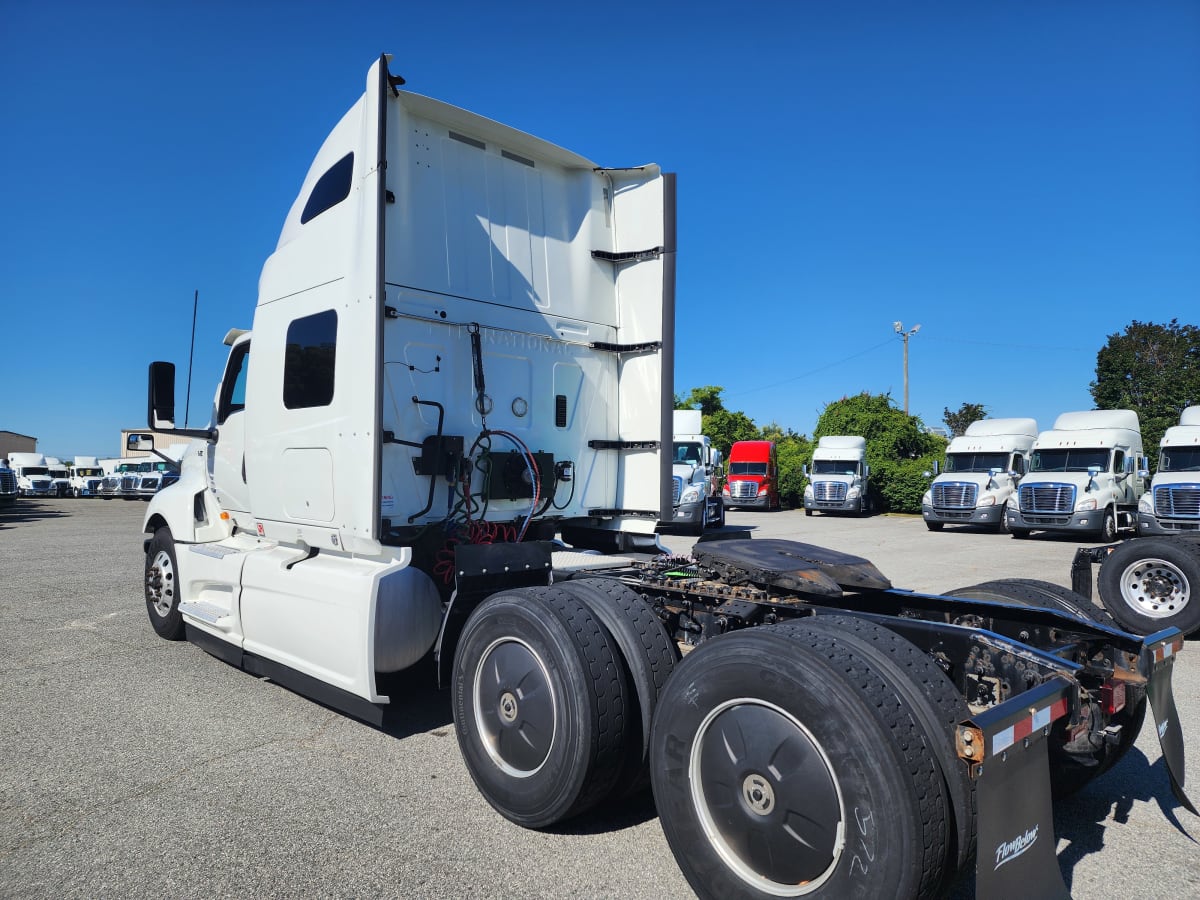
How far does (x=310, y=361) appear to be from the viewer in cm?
479

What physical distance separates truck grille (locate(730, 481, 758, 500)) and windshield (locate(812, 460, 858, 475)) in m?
3.56

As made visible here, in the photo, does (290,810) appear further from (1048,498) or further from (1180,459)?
(1048,498)

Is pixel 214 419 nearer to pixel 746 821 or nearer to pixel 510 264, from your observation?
pixel 510 264

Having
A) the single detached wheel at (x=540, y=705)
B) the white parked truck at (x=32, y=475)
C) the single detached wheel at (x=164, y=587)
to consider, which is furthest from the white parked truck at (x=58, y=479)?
the single detached wheel at (x=540, y=705)

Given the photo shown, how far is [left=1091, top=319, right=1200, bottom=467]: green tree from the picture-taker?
3438 centimetres

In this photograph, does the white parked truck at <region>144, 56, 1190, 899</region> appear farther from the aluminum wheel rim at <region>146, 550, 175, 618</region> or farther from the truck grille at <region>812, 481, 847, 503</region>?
the truck grille at <region>812, 481, 847, 503</region>

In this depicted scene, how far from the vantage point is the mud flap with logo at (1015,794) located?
6.87 ft

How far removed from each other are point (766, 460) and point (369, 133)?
1103 inches

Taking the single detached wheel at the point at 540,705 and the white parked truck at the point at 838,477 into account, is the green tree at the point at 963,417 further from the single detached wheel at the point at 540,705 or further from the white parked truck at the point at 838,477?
the single detached wheel at the point at 540,705

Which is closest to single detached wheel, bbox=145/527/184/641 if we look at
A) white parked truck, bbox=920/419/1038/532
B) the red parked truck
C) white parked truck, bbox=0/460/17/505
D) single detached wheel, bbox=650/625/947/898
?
single detached wheel, bbox=650/625/947/898

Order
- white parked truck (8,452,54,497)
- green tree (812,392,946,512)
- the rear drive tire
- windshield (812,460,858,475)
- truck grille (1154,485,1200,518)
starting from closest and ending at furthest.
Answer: the rear drive tire, truck grille (1154,485,1200,518), windshield (812,460,858,475), green tree (812,392,946,512), white parked truck (8,452,54,497)

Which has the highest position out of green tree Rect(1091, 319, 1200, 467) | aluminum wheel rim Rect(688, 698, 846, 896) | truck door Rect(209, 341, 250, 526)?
green tree Rect(1091, 319, 1200, 467)

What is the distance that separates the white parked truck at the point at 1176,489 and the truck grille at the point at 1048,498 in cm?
240

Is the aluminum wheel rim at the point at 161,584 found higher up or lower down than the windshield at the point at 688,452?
lower down
